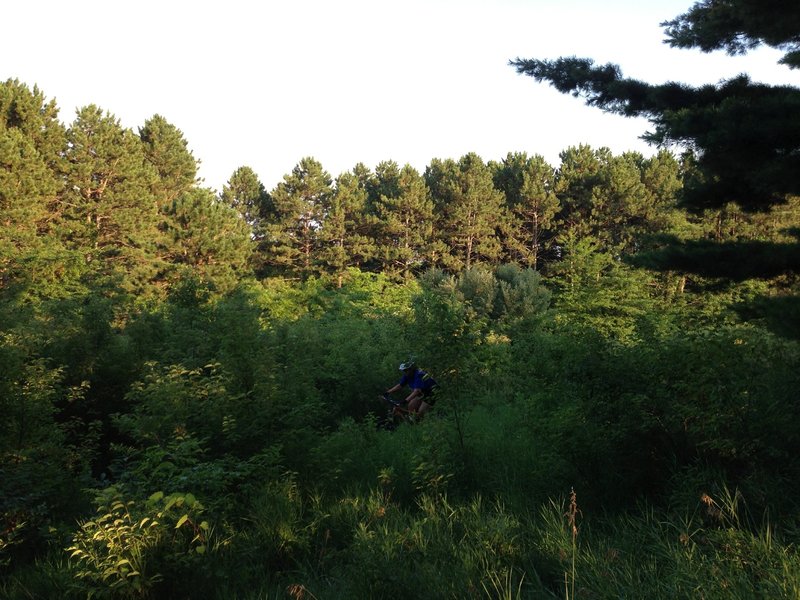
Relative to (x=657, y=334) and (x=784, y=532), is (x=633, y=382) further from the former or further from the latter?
(x=784, y=532)

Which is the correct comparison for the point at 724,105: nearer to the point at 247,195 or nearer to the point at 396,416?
the point at 396,416

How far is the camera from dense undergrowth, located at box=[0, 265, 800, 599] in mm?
4344

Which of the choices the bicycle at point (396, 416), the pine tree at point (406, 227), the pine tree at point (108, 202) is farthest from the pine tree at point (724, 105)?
the pine tree at point (406, 227)

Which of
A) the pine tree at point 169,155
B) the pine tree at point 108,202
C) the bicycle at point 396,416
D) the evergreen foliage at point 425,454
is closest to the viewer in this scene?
the evergreen foliage at point 425,454

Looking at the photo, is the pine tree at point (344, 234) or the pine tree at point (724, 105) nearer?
the pine tree at point (724, 105)

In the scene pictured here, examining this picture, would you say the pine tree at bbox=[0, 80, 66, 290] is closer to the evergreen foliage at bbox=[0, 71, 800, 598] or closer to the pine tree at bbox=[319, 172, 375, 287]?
the evergreen foliage at bbox=[0, 71, 800, 598]

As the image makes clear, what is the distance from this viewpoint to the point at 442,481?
22.9ft

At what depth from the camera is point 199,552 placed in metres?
5.13

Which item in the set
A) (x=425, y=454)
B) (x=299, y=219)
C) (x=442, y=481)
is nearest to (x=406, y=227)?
(x=299, y=219)

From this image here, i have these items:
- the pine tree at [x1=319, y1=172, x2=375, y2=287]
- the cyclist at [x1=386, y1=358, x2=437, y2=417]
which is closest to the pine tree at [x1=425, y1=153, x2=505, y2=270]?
the pine tree at [x1=319, y1=172, x2=375, y2=287]

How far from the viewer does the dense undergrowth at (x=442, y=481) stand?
434 cm

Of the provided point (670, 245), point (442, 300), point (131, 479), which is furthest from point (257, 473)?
point (670, 245)

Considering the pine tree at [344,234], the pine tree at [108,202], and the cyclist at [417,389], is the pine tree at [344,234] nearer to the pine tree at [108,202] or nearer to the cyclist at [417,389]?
the pine tree at [108,202]

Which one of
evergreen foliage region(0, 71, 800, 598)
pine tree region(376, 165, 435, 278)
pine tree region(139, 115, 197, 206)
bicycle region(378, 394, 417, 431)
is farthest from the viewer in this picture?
pine tree region(376, 165, 435, 278)
